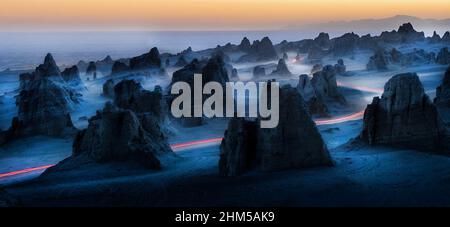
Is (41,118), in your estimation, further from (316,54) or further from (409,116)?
(316,54)

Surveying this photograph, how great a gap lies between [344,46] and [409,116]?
127m

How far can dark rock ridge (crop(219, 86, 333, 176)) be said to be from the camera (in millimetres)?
27719

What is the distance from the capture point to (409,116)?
3189cm

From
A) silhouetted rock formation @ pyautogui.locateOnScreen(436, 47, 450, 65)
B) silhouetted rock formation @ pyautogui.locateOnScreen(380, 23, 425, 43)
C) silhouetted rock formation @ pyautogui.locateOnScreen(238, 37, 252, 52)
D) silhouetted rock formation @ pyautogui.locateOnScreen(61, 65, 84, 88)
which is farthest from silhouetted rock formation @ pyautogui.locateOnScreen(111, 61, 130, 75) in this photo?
silhouetted rock formation @ pyautogui.locateOnScreen(380, 23, 425, 43)

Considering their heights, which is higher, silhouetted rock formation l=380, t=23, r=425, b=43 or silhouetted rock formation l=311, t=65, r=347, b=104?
silhouetted rock formation l=380, t=23, r=425, b=43

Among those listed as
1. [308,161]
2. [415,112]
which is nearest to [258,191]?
[308,161]

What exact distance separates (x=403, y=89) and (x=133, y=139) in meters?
18.6

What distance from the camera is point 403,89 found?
32406mm

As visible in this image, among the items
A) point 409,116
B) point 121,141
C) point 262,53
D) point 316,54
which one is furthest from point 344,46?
point 121,141

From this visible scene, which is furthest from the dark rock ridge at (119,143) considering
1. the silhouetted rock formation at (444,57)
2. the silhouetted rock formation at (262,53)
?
the silhouetted rock formation at (262,53)

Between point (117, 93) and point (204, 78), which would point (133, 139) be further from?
point (204, 78)

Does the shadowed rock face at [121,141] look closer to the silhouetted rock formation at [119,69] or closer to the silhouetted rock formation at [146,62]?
the silhouetted rock formation at [146,62]

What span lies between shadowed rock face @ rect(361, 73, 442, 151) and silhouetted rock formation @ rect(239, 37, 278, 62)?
12344 cm

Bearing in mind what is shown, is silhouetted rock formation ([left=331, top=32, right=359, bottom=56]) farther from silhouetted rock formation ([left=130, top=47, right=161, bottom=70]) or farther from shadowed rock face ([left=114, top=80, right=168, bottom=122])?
shadowed rock face ([left=114, top=80, right=168, bottom=122])
